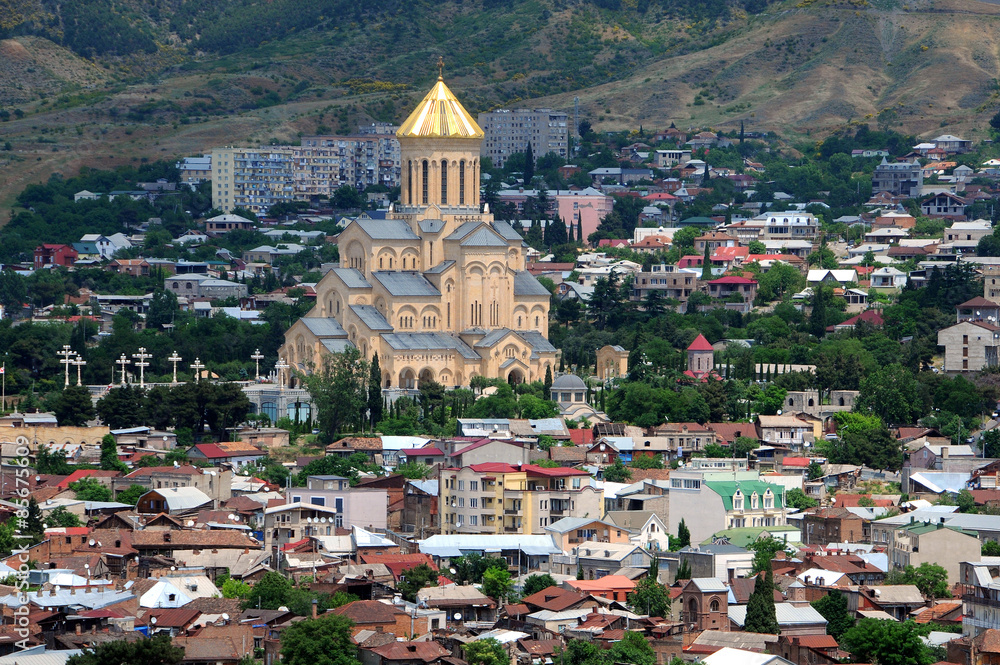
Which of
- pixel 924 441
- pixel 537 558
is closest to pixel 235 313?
pixel 924 441

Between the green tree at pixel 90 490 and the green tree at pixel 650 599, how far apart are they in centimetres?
1835

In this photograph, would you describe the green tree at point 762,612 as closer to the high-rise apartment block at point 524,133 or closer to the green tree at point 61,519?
the green tree at point 61,519

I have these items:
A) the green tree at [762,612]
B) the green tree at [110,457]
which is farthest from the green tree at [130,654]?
the green tree at [110,457]

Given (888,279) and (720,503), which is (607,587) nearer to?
(720,503)

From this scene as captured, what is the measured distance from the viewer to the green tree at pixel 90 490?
→ 224ft

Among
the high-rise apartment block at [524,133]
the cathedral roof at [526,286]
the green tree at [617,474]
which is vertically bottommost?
the green tree at [617,474]

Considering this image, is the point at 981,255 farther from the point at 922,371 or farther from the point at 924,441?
the point at 924,441

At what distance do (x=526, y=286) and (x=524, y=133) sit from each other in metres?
63.5

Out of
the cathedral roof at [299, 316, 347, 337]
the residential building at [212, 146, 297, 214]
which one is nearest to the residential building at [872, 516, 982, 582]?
the cathedral roof at [299, 316, 347, 337]

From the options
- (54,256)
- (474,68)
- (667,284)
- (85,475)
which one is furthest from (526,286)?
(474,68)

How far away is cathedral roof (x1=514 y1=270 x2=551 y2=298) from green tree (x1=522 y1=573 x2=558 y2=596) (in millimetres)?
32762

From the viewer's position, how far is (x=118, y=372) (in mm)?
89750

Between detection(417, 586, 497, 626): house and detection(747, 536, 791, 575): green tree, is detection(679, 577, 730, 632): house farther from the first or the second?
detection(417, 586, 497, 626): house

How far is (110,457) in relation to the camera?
7356 cm
